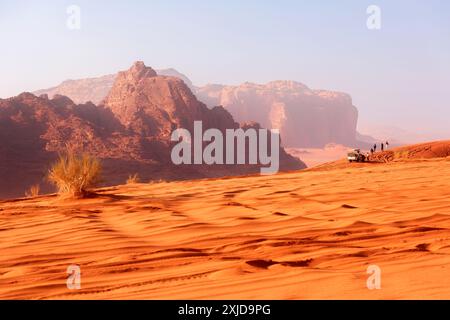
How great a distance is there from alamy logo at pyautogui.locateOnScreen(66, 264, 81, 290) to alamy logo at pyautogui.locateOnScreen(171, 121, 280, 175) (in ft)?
127

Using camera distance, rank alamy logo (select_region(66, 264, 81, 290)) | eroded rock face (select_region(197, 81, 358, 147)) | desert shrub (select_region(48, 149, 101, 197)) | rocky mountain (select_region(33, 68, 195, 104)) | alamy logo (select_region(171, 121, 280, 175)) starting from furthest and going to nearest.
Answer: rocky mountain (select_region(33, 68, 195, 104)) < eroded rock face (select_region(197, 81, 358, 147)) < alamy logo (select_region(171, 121, 280, 175)) < desert shrub (select_region(48, 149, 101, 197)) < alamy logo (select_region(66, 264, 81, 290))

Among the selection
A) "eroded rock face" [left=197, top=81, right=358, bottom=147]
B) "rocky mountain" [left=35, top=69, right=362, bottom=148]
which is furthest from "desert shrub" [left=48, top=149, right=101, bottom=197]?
"eroded rock face" [left=197, top=81, right=358, bottom=147]

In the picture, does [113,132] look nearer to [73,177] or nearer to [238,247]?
[73,177]

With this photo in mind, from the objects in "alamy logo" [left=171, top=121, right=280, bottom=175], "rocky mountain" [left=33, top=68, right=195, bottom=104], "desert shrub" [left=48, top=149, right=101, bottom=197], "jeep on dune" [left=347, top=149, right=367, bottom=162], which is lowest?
"alamy logo" [left=171, top=121, right=280, bottom=175]

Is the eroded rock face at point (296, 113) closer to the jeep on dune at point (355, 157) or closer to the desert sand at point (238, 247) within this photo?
the jeep on dune at point (355, 157)

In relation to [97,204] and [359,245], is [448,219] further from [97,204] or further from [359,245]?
[97,204]

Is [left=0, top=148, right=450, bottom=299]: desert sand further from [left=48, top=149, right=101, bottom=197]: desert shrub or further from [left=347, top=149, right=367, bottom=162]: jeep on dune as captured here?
[left=347, top=149, right=367, bottom=162]: jeep on dune

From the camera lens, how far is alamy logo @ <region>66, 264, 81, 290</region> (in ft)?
11.2

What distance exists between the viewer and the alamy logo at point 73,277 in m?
3.40

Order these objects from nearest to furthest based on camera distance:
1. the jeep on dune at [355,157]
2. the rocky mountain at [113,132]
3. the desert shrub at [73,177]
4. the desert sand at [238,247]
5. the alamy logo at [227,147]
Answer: the desert sand at [238,247], the desert shrub at [73,177], the jeep on dune at [355,157], the rocky mountain at [113,132], the alamy logo at [227,147]

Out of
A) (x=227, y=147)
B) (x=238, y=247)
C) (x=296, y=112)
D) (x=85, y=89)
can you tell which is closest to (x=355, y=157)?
(x=238, y=247)

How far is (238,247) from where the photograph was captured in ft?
14.6

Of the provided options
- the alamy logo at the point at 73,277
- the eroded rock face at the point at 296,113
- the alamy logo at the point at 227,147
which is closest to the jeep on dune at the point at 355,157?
the alamy logo at the point at 73,277

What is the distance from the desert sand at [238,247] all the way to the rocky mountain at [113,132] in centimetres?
2914
